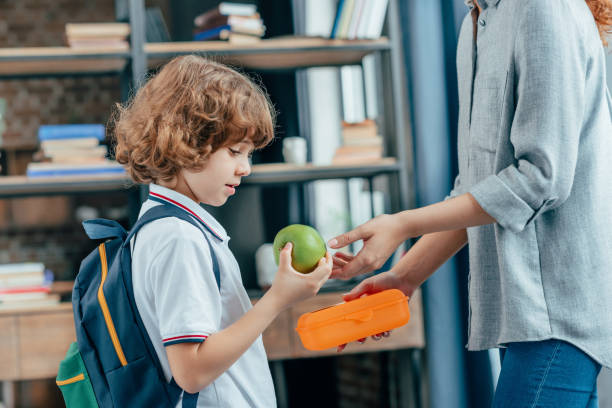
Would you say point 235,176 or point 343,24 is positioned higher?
point 343,24

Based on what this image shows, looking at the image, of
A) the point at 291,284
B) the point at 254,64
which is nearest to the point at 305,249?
the point at 291,284

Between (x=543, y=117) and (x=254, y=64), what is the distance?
6.09 feet

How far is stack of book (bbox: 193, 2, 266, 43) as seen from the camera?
2.44 meters

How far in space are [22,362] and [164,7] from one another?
1.66m

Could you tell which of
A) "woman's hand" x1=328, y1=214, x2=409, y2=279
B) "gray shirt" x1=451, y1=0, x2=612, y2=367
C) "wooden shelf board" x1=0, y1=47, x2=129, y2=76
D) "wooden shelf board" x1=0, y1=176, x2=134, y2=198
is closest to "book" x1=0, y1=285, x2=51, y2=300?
"wooden shelf board" x1=0, y1=176, x2=134, y2=198

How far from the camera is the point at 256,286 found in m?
2.71

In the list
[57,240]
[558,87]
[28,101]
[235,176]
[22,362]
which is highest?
[28,101]

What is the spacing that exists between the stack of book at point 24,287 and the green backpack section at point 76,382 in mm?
1479

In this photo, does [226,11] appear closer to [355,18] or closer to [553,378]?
[355,18]

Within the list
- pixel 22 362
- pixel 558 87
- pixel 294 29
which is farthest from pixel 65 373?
pixel 294 29

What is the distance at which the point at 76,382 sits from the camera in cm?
98

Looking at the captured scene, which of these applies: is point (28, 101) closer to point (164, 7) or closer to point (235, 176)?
point (164, 7)

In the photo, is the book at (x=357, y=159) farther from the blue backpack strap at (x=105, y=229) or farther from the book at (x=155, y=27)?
the blue backpack strap at (x=105, y=229)

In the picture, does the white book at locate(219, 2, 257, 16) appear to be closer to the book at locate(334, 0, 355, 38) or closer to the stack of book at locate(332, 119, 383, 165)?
the book at locate(334, 0, 355, 38)
